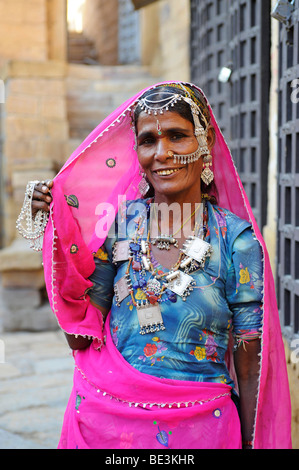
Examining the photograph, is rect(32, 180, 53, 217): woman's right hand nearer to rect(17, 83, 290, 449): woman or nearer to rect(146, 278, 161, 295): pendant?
rect(17, 83, 290, 449): woman

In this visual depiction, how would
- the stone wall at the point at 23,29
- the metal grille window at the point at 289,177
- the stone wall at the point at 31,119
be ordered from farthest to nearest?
the stone wall at the point at 23,29, the stone wall at the point at 31,119, the metal grille window at the point at 289,177

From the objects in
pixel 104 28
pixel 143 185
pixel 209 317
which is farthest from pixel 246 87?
pixel 104 28

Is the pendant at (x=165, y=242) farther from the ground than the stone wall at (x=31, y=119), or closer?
closer

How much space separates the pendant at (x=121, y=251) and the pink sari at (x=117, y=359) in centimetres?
5

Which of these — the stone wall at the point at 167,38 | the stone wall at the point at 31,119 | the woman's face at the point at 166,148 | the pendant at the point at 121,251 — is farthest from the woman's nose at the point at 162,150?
the stone wall at the point at 167,38

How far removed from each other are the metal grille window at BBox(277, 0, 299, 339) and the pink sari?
844mm

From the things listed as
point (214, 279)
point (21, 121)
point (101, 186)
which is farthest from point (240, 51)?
point (21, 121)

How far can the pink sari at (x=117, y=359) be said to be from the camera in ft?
4.91

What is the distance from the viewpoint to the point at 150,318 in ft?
5.00

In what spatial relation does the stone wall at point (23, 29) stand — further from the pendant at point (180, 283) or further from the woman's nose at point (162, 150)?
the pendant at point (180, 283)

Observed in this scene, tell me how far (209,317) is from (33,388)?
2.75 m

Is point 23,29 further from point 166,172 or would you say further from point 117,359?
point 117,359

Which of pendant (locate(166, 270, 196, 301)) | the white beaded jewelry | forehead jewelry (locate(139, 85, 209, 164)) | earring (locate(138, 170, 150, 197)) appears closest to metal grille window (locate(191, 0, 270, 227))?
earring (locate(138, 170, 150, 197))

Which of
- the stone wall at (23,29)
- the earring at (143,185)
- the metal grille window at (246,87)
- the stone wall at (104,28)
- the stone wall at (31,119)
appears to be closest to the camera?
the earring at (143,185)
